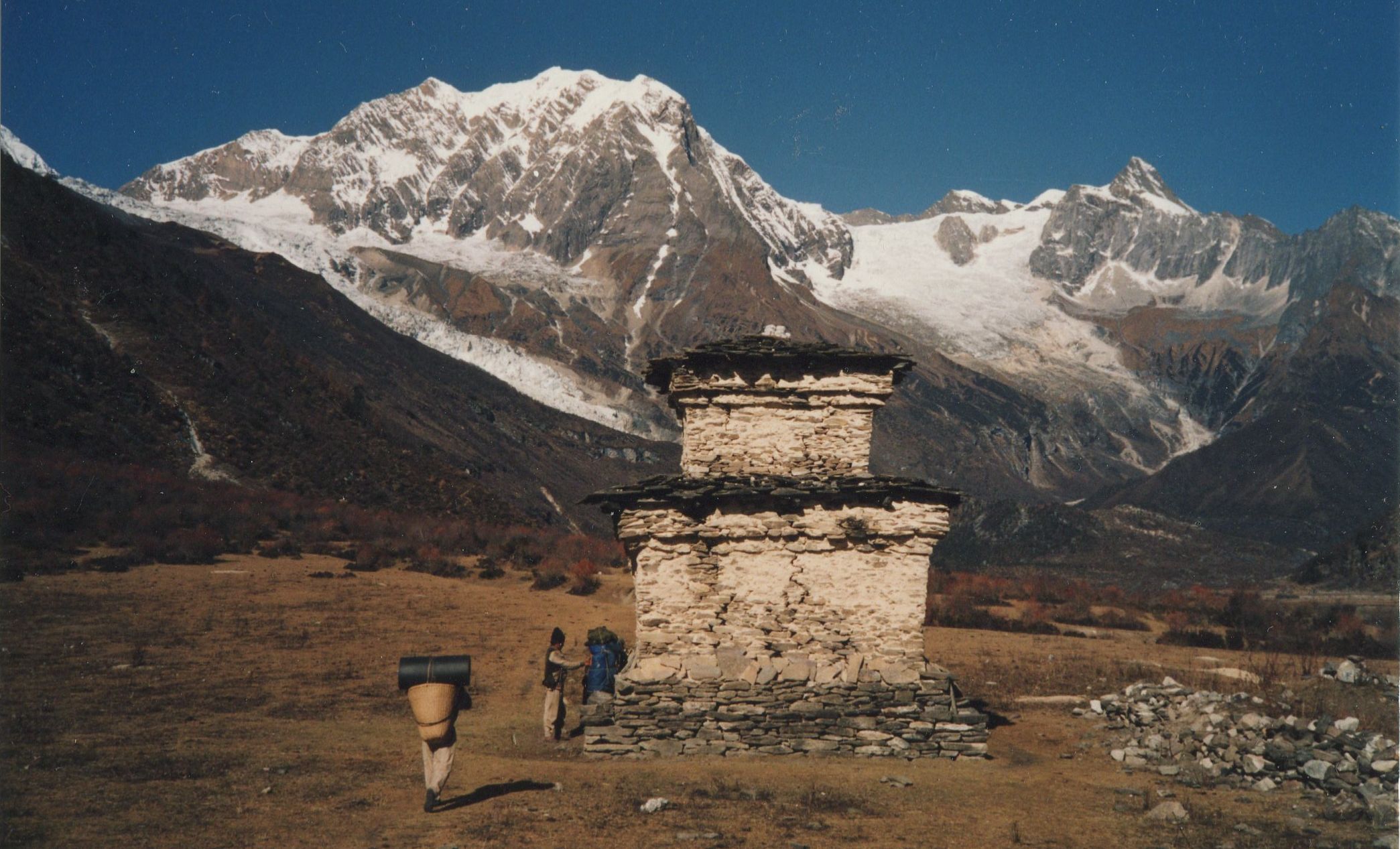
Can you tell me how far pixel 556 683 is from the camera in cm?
1295

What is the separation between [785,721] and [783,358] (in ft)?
15.4

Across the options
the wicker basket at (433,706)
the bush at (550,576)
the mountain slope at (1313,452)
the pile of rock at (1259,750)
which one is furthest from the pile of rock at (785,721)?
the mountain slope at (1313,452)

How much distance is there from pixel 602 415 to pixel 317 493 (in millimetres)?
83679

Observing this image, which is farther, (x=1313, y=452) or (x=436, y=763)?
(x=1313, y=452)

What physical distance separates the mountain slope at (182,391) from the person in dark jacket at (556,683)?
3185cm

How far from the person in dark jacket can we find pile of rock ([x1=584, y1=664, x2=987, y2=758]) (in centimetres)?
71

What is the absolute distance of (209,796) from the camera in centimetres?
995

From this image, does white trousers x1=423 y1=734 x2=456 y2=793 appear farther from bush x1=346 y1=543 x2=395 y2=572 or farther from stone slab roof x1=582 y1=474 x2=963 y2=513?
bush x1=346 y1=543 x2=395 y2=572

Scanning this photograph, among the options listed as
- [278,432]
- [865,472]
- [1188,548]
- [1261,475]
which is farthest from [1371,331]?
[865,472]

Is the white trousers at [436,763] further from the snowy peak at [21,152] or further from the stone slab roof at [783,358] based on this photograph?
the snowy peak at [21,152]

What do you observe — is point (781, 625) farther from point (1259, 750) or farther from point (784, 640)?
point (1259, 750)

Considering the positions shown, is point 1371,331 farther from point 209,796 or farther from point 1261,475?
point 209,796

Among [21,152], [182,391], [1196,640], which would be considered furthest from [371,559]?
[21,152]

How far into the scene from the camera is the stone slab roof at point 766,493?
12.3 metres
